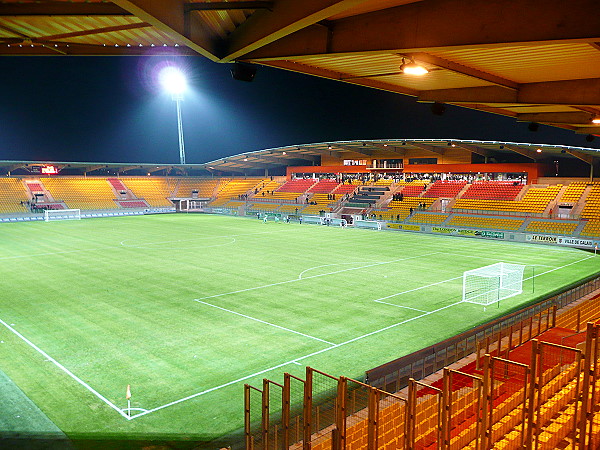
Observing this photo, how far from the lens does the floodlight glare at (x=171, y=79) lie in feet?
240

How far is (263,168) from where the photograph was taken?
7850cm

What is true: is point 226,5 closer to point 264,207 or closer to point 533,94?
point 533,94

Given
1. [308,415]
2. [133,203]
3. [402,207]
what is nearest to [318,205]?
[402,207]

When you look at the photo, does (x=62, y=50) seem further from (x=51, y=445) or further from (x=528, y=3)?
(x=51, y=445)

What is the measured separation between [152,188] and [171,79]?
17.7 meters

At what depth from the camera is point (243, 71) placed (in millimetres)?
6512

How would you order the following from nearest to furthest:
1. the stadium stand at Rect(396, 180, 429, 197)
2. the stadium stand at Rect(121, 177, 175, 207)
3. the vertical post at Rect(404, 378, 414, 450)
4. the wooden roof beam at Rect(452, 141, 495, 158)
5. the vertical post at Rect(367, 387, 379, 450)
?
the vertical post at Rect(404, 378, 414, 450) < the vertical post at Rect(367, 387, 379, 450) < the wooden roof beam at Rect(452, 141, 495, 158) < the stadium stand at Rect(396, 180, 429, 197) < the stadium stand at Rect(121, 177, 175, 207)

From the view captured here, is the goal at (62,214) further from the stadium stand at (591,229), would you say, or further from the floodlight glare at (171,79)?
the stadium stand at (591,229)

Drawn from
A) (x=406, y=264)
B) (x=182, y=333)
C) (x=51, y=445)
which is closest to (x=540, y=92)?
(x=51, y=445)

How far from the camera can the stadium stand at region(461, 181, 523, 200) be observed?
4850 centimetres

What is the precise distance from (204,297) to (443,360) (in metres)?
10.7

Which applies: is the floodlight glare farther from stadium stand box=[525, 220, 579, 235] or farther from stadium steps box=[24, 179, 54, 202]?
stadium stand box=[525, 220, 579, 235]

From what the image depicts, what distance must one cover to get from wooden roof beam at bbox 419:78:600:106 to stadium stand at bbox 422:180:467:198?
45059 millimetres

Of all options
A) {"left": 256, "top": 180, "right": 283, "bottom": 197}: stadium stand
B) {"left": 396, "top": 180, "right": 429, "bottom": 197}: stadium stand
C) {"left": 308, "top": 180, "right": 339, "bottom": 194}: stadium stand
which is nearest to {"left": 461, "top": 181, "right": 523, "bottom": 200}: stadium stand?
{"left": 396, "top": 180, "right": 429, "bottom": 197}: stadium stand
